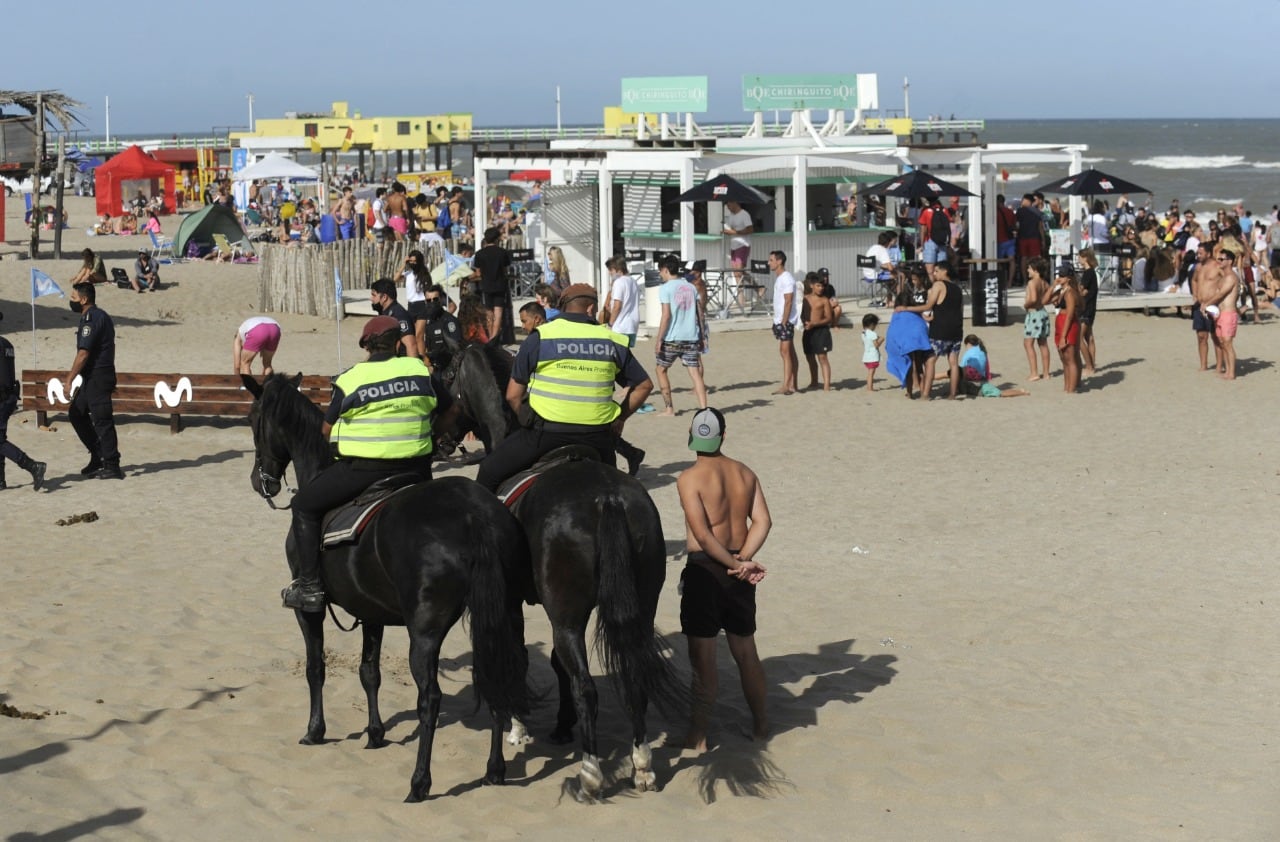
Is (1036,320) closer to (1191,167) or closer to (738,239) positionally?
(738,239)

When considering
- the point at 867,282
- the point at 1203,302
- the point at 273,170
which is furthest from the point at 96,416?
the point at 273,170

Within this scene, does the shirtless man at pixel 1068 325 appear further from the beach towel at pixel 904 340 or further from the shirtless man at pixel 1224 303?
the shirtless man at pixel 1224 303

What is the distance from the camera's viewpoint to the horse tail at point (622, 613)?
22.1ft

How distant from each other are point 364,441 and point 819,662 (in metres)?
3.00

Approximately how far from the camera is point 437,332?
14188 mm

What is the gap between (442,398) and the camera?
749 cm

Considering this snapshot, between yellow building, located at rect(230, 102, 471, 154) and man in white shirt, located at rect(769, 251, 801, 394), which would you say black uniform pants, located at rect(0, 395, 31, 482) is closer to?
man in white shirt, located at rect(769, 251, 801, 394)

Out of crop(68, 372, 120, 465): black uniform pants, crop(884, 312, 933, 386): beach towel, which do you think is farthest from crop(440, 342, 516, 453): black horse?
crop(884, 312, 933, 386): beach towel

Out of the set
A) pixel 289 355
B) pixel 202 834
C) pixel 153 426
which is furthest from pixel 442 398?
pixel 289 355

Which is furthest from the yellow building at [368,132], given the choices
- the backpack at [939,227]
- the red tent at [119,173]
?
the backpack at [939,227]

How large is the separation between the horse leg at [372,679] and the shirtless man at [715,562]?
144 centimetres

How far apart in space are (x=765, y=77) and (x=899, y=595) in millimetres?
20945

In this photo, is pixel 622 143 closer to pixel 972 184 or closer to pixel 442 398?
pixel 972 184

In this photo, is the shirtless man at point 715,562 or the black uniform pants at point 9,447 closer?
the shirtless man at point 715,562
